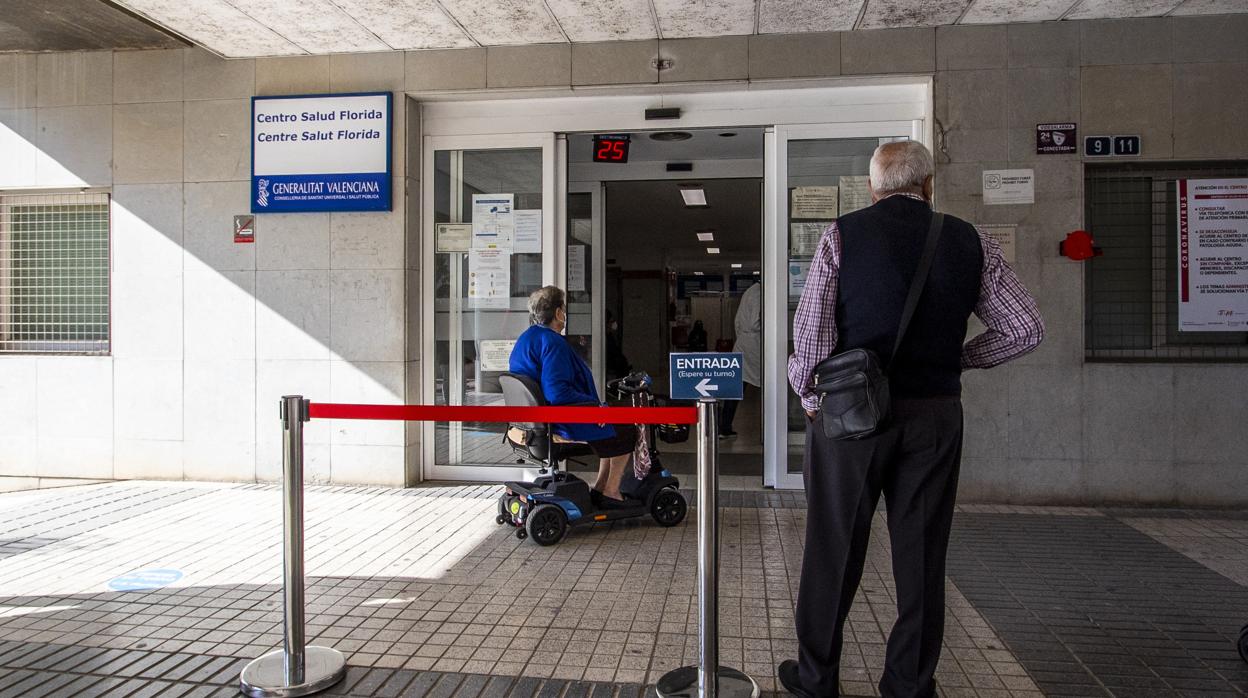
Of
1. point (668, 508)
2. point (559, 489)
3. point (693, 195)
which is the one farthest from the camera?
point (693, 195)

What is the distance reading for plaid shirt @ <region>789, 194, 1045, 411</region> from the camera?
8.21 ft

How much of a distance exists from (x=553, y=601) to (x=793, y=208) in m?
3.64

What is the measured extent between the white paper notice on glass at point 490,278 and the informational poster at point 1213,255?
15.8 ft

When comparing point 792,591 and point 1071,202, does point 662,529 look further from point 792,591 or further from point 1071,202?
point 1071,202

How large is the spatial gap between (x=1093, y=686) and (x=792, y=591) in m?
1.32

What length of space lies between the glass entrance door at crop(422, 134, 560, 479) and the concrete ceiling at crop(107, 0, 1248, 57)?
90cm

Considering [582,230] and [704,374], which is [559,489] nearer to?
[704,374]

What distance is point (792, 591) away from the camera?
12.5 feet

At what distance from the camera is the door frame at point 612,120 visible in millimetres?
5945

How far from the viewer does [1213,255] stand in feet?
18.2

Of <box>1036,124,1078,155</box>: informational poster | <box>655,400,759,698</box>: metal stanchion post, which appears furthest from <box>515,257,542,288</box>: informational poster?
<box>655,400,759,698</box>: metal stanchion post

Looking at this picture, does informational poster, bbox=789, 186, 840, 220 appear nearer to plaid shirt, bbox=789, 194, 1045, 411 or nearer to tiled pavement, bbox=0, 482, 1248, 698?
tiled pavement, bbox=0, 482, 1248, 698

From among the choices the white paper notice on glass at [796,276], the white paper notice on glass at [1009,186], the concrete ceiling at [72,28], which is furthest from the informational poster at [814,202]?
the concrete ceiling at [72,28]

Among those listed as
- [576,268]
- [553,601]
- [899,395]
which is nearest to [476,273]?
[576,268]
